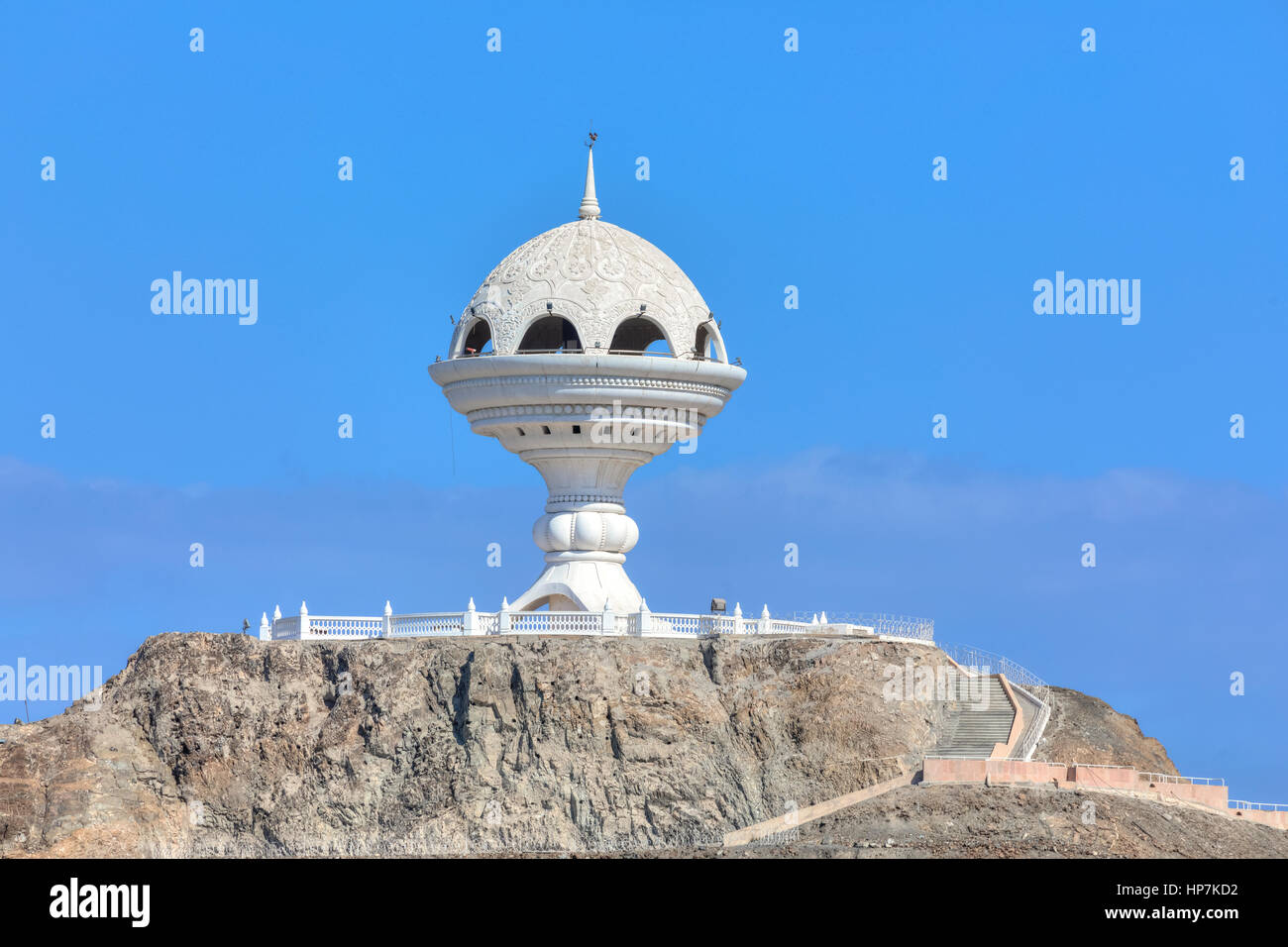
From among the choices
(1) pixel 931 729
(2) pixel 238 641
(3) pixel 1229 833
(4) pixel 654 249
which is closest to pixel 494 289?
(4) pixel 654 249

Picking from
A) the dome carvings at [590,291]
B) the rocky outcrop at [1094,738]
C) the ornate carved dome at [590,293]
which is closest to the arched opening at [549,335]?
the ornate carved dome at [590,293]

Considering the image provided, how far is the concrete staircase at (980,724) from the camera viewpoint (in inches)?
2286

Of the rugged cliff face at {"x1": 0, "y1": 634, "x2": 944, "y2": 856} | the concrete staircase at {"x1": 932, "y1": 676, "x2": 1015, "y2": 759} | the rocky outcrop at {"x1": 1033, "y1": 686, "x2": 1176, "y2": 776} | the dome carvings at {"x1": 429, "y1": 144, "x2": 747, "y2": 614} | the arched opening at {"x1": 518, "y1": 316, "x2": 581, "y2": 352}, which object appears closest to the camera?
the rugged cliff face at {"x1": 0, "y1": 634, "x2": 944, "y2": 856}

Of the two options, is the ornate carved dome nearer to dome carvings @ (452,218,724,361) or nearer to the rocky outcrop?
dome carvings @ (452,218,724,361)

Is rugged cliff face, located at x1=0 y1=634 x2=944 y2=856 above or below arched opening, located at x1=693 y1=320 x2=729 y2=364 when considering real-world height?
below

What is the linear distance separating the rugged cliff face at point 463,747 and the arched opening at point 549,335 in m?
7.90

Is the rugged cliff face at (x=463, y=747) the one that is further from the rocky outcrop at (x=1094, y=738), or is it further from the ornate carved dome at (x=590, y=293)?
the ornate carved dome at (x=590, y=293)

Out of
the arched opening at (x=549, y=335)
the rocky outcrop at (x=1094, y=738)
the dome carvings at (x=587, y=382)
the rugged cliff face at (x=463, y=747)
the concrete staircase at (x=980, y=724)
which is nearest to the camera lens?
the rugged cliff face at (x=463, y=747)

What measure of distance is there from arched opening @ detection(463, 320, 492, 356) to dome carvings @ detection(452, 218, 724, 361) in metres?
0.47

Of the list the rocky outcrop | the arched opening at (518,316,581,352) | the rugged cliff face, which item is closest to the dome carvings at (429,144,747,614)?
the arched opening at (518,316,581,352)

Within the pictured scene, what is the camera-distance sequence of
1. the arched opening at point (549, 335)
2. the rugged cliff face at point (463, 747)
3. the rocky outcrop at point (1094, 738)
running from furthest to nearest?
the arched opening at point (549, 335), the rocky outcrop at point (1094, 738), the rugged cliff face at point (463, 747)

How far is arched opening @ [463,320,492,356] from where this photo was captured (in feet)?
207

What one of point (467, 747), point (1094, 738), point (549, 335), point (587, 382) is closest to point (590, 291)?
point (587, 382)
